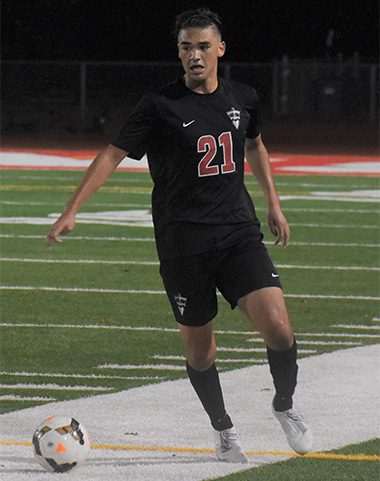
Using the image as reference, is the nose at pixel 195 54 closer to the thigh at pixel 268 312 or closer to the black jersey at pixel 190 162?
the black jersey at pixel 190 162

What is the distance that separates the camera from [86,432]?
23.6 feet

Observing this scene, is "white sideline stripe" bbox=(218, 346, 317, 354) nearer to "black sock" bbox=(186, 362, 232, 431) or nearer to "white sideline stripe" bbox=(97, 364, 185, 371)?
"white sideline stripe" bbox=(97, 364, 185, 371)

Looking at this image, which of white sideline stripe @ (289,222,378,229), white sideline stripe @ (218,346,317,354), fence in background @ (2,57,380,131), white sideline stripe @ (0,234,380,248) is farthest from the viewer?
fence in background @ (2,57,380,131)

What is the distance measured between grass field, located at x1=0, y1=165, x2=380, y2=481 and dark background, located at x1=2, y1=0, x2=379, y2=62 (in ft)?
126

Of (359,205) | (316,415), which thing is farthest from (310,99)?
(316,415)

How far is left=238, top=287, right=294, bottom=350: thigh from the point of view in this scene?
7145 millimetres

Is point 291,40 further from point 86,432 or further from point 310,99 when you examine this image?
point 86,432

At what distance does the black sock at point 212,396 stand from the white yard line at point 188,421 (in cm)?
18

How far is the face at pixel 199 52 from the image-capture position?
7.21 m

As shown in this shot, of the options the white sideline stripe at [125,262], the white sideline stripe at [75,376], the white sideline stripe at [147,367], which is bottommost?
the white sideline stripe at [125,262]

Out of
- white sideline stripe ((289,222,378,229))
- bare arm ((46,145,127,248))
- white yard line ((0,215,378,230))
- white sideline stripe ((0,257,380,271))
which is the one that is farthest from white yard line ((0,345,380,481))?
white yard line ((0,215,378,230))

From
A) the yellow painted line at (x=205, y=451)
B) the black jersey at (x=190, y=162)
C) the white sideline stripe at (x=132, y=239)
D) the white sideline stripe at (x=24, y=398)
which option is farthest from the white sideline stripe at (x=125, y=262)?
the black jersey at (x=190, y=162)

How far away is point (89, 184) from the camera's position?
7129mm

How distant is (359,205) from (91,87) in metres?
30.2
